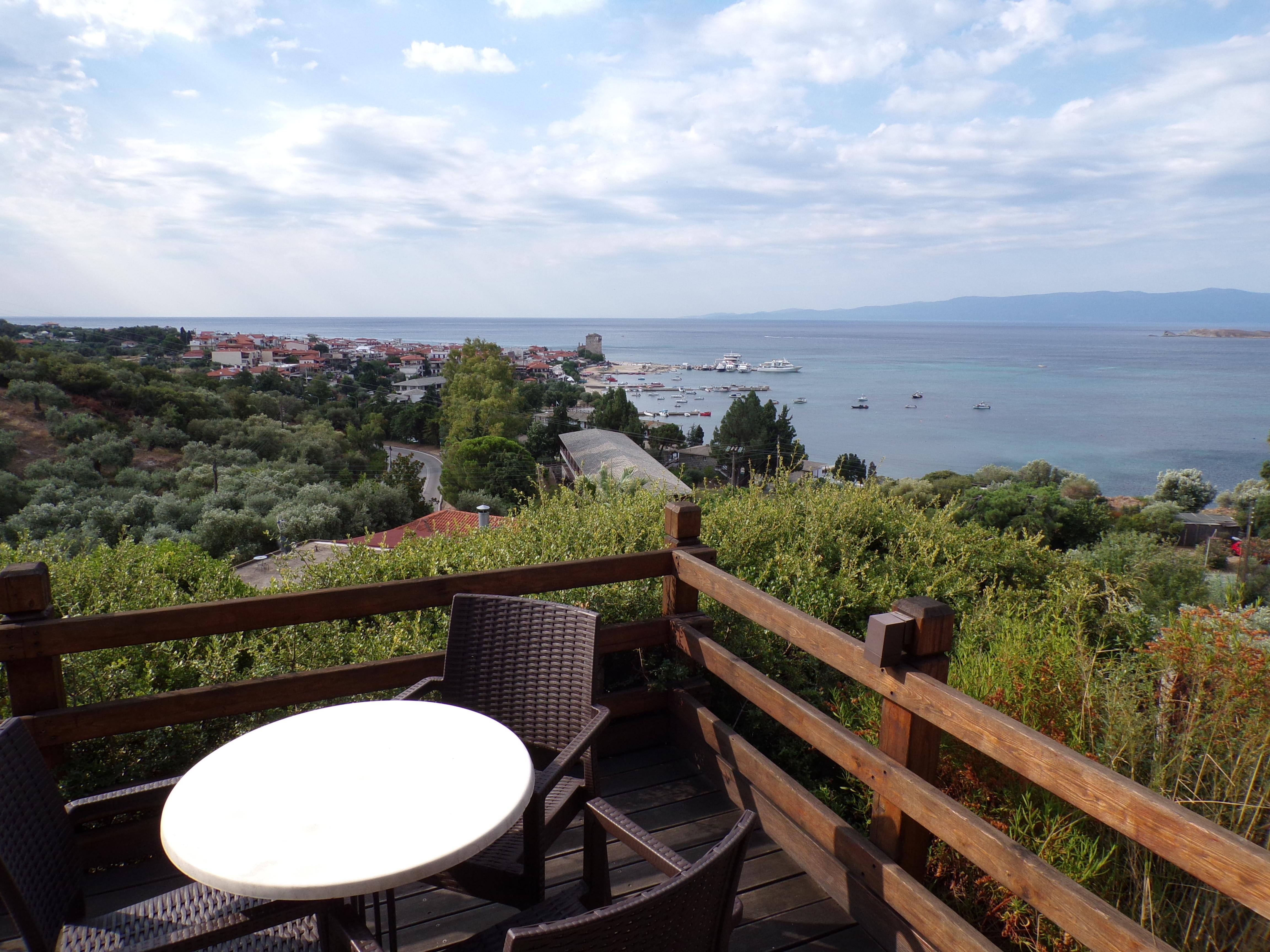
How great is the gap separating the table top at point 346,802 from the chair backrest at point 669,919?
448 mm

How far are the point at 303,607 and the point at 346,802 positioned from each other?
3.91 feet

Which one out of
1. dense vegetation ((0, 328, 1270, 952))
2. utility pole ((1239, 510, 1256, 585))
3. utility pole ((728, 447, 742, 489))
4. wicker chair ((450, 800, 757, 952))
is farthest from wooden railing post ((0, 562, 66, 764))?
utility pole ((728, 447, 742, 489))

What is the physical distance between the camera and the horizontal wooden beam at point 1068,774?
1.22 meters

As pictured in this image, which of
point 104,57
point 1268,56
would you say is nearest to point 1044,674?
point 104,57

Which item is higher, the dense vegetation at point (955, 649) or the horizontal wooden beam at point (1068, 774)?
the horizontal wooden beam at point (1068, 774)

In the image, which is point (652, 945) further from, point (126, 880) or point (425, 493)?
point (425, 493)

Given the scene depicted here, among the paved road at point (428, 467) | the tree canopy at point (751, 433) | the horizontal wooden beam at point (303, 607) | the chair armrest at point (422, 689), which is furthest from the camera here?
the tree canopy at point (751, 433)

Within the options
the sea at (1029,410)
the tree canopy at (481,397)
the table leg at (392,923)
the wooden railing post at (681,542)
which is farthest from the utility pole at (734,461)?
the table leg at (392,923)

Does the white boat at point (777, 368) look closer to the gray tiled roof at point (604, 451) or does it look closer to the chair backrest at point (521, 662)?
the gray tiled roof at point (604, 451)

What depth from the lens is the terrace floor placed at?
221cm

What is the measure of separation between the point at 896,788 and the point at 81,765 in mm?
2824

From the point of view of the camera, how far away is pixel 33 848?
5.08 feet

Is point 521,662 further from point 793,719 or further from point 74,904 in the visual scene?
point 74,904

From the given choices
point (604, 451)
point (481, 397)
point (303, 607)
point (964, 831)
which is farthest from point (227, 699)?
point (481, 397)
